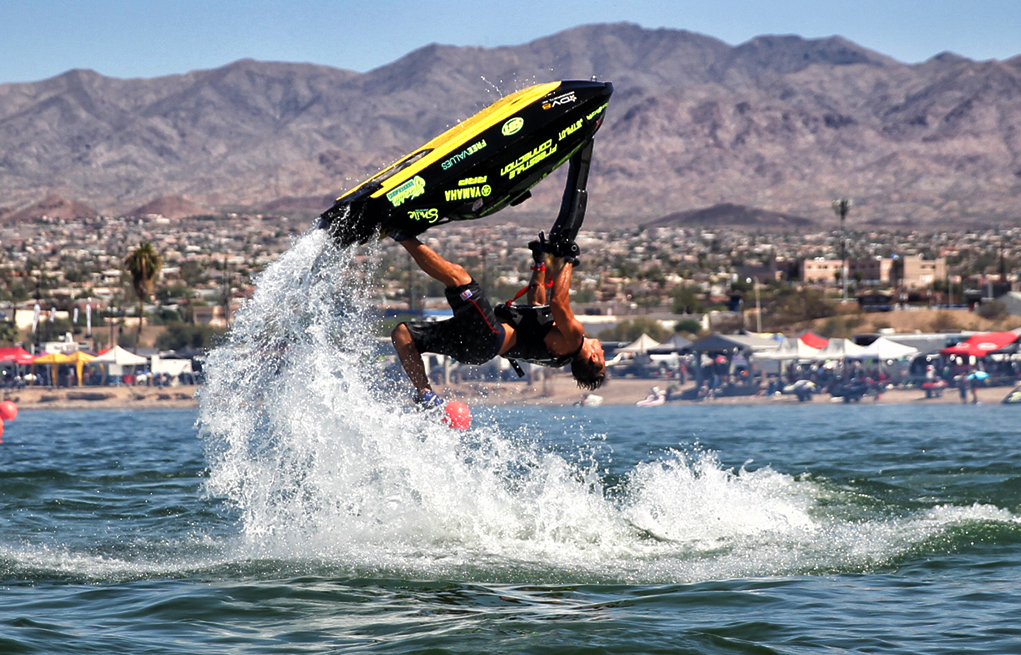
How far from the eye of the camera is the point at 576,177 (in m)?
10.8

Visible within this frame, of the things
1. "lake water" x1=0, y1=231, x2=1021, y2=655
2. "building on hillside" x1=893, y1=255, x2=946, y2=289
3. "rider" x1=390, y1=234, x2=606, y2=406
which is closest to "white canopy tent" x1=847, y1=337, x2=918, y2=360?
"lake water" x1=0, y1=231, x2=1021, y2=655

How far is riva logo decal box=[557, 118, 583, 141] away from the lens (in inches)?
421

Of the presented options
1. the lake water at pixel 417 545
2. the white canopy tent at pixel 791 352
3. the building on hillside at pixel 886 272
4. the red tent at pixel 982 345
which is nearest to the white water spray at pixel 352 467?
the lake water at pixel 417 545

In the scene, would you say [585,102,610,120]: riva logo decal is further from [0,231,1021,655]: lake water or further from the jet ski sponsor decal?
[0,231,1021,655]: lake water

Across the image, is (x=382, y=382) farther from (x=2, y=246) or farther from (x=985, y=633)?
(x=2, y=246)

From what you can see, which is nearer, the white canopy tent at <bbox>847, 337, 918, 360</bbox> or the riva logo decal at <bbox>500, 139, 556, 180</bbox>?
the riva logo decal at <bbox>500, 139, 556, 180</bbox>

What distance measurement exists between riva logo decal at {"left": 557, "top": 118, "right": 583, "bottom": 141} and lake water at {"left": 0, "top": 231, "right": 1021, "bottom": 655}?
7.10 ft

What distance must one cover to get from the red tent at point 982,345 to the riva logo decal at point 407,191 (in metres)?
46.0

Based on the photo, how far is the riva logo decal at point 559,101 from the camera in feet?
34.8

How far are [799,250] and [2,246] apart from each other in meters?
99.1

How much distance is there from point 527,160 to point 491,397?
159 ft

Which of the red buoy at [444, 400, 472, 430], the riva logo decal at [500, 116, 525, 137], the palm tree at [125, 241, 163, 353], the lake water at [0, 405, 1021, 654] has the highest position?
the palm tree at [125, 241, 163, 353]

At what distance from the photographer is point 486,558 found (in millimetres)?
9711

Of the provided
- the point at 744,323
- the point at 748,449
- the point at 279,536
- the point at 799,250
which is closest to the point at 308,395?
the point at 279,536
